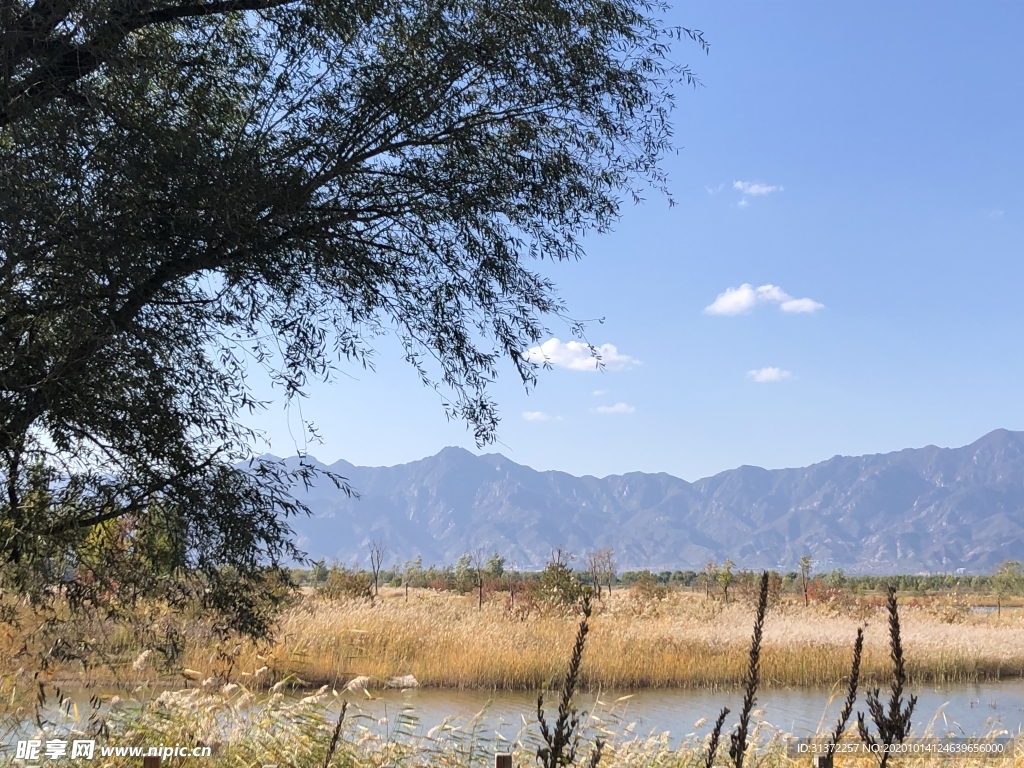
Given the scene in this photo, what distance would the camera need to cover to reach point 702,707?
41.0 feet

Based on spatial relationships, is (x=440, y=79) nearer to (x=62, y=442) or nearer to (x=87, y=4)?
(x=87, y=4)

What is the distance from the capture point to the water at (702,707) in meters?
10.4

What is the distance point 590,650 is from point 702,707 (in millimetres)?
2317

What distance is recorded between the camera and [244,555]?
4410mm

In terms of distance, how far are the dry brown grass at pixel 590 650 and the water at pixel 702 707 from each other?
454mm

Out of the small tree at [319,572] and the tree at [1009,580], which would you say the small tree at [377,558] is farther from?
the tree at [1009,580]

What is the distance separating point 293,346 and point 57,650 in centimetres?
192

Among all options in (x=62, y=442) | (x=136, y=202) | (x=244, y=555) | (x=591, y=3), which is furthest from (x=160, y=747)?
(x=591, y=3)

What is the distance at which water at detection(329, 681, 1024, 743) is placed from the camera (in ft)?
34.2

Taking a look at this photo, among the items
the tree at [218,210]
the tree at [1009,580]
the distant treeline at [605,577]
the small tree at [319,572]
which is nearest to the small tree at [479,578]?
the distant treeline at [605,577]

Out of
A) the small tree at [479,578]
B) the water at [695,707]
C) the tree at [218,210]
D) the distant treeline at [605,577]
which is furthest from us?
the distant treeline at [605,577]

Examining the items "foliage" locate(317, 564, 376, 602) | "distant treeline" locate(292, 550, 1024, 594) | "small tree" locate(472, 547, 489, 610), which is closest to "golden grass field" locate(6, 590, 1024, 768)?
"distant treeline" locate(292, 550, 1024, 594)

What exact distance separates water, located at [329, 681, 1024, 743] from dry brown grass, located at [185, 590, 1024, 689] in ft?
1.49

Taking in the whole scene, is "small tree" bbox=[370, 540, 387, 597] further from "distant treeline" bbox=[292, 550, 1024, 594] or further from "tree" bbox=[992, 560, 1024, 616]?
"tree" bbox=[992, 560, 1024, 616]
